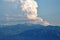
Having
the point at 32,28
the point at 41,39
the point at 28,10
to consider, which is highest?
the point at 28,10

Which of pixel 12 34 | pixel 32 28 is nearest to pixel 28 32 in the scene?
pixel 32 28

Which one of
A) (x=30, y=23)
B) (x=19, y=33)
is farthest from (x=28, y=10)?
(x=19, y=33)

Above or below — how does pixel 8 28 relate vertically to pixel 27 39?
above

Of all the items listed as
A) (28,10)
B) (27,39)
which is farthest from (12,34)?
(28,10)

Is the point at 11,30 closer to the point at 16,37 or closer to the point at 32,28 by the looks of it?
the point at 16,37

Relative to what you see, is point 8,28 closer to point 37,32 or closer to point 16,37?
point 16,37

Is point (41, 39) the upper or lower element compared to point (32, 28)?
lower
